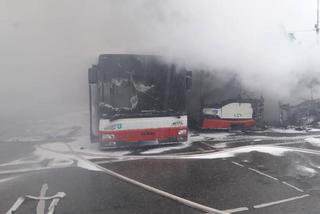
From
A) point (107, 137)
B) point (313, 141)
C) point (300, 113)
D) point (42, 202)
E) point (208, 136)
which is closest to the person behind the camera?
point (42, 202)

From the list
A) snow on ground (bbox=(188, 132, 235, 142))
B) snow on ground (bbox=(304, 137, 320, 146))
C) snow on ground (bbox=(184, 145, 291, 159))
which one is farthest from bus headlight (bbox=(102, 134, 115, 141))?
snow on ground (bbox=(304, 137, 320, 146))

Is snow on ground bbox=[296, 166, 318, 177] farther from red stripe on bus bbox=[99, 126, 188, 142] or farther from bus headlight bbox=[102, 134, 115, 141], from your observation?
bus headlight bbox=[102, 134, 115, 141]

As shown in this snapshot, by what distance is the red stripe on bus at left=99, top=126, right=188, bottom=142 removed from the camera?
8.93m

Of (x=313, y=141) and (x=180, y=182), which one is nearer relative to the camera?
(x=180, y=182)

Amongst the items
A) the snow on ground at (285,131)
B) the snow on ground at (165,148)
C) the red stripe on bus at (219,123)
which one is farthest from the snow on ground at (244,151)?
the snow on ground at (285,131)

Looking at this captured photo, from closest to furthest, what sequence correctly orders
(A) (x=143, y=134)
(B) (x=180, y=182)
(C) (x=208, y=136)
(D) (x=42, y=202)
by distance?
(D) (x=42, y=202)
(B) (x=180, y=182)
(A) (x=143, y=134)
(C) (x=208, y=136)

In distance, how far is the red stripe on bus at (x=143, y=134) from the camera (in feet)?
29.3

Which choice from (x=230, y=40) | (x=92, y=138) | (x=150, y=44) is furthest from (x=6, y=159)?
(x=230, y=40)

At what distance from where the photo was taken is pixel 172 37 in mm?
10016

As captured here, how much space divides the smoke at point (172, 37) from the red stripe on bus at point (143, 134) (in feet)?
6.43

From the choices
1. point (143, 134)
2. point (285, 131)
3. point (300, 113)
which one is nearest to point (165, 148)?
Result: point (143, 134)

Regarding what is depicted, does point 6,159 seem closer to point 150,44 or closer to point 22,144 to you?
point 22,144

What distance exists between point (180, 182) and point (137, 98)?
2.93 metres

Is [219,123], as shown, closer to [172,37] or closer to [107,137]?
[172,37]
